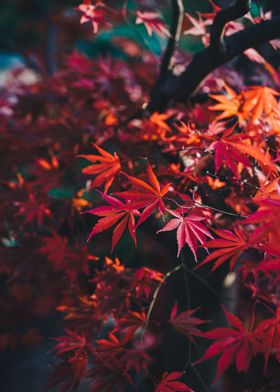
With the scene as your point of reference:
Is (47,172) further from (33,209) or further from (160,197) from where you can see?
(160,197)

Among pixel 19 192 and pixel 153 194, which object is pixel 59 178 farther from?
pixel 153 194

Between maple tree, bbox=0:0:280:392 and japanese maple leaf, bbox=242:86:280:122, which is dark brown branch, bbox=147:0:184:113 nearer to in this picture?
maple tree, bbox=0:0:280:392

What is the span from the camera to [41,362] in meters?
2.19

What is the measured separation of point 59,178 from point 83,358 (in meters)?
0.68

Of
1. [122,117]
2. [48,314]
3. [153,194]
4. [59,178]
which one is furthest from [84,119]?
[48,314]

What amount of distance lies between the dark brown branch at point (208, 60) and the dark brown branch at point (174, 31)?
0.05 meters

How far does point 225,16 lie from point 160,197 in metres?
0.59

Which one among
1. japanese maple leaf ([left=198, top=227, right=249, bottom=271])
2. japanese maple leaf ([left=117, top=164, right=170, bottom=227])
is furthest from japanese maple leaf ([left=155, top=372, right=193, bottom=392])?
japanese maple leaf ([left=117, top=164, right=170, bottom=227])

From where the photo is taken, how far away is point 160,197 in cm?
89

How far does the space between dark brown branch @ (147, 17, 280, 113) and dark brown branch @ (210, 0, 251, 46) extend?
3 centimetres

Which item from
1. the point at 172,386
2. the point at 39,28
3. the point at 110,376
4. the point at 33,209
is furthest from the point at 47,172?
the point at 39,28

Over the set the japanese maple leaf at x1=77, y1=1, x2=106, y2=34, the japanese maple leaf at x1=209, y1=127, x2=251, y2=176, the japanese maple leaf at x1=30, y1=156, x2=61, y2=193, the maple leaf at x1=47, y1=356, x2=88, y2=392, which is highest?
the japanese maple leaf at x1=77, y1=1, x2=106, y2=34

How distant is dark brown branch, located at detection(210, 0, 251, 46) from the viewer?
102 cm

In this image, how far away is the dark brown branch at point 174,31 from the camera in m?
1.37
